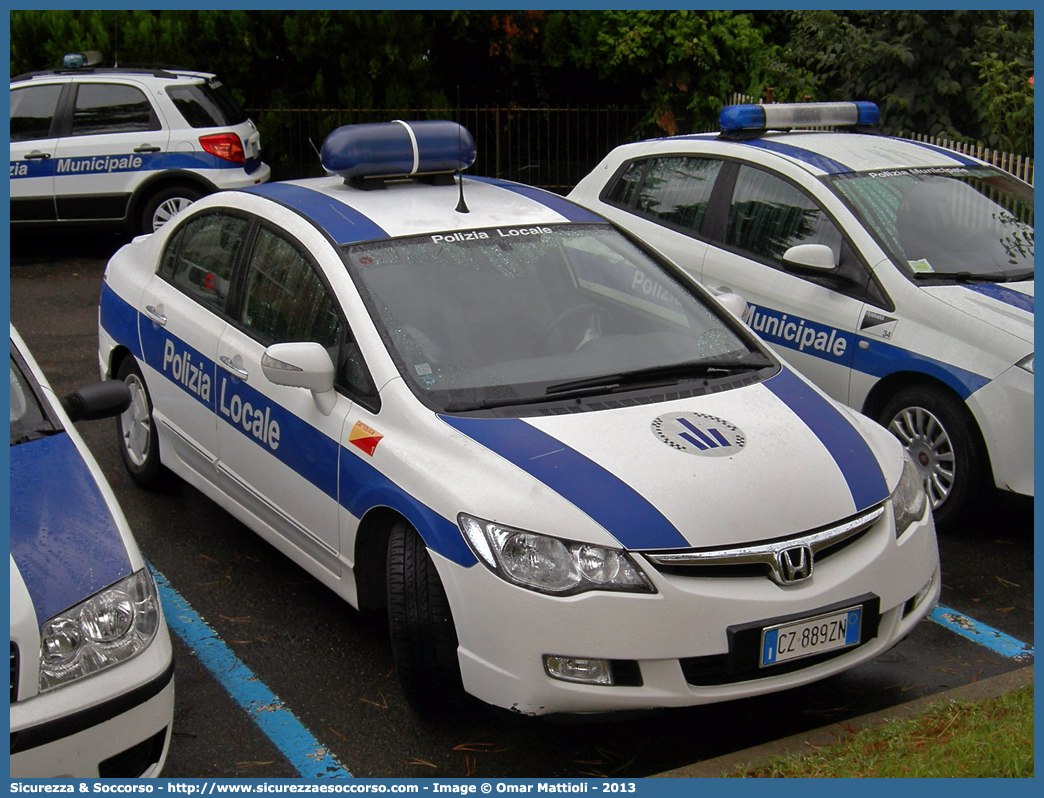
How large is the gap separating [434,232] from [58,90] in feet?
28.8

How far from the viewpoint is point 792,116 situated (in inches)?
277

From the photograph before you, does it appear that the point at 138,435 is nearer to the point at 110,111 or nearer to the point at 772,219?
the point at 772,219

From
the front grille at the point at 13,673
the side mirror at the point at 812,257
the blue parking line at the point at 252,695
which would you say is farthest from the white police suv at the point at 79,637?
the side mirror at the point at 812,257

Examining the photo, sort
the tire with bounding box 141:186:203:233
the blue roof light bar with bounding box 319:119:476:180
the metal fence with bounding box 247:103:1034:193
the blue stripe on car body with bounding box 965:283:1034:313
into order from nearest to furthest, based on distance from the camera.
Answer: the blue roof light bar with bounding box 319:119:476:180 → the blue stripe on car body with bounding box 965:283:1034:313 → the tire with bounding box 141:186:203:233 → the metal fence with bounding box 247:103:1034:193

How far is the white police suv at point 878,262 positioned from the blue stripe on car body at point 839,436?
1.33m

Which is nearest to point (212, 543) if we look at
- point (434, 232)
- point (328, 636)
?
point (328, 636)

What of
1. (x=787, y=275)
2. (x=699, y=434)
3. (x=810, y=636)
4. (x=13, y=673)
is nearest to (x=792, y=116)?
(x=787, y=275)

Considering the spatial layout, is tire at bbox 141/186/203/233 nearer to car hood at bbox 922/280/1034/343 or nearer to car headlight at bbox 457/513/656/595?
car hood at bbox 922/280/1034/343

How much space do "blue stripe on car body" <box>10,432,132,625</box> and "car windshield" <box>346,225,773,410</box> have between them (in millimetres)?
1114

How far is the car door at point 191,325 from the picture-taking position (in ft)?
16.6

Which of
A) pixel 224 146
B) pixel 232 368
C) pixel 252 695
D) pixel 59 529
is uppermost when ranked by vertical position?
pixel 224 146

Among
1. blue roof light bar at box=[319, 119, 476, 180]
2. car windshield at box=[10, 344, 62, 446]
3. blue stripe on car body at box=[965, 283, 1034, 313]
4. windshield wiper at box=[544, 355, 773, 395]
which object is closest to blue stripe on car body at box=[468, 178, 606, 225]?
blue roof light bar at box=[319, 119, 476, 180]

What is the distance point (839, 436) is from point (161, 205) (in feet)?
31.8

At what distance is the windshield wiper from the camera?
4082mm
